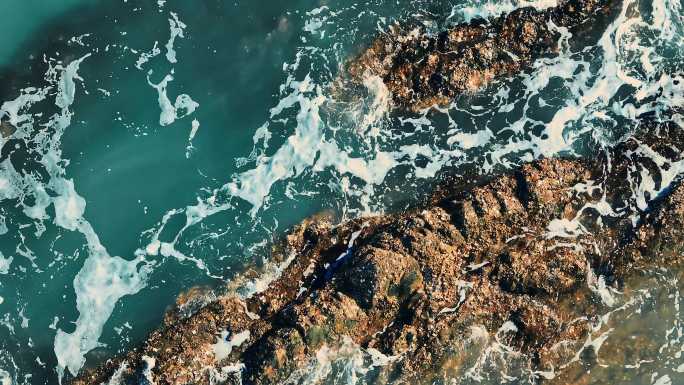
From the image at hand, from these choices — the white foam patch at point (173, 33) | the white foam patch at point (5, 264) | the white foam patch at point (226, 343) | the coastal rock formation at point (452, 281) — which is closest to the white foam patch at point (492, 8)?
the coastal rock formation at point (452, 281)

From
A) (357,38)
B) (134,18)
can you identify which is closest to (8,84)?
(134,18)

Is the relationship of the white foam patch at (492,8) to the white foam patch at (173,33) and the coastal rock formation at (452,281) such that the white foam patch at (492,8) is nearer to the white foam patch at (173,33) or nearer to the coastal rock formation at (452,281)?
the coastal rock formation at (452,281)

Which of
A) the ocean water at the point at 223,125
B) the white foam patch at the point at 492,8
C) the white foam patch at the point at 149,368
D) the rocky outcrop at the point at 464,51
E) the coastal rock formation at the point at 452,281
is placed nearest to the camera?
the coastal rock formation at the point at 452,281

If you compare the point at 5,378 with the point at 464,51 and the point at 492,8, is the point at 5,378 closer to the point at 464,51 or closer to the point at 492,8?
the point at 464,51

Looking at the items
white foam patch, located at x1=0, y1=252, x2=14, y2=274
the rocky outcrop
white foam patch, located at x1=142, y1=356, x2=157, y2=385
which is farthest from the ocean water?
white foam patch, located at x1=142, y1=356, x2=157, y2=385

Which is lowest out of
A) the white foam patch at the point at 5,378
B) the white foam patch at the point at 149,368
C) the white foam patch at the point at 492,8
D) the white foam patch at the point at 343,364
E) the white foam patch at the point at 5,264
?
the white foam patch at the point at 5,378

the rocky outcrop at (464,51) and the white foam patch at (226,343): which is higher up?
the rocky outcrop at (464,51)

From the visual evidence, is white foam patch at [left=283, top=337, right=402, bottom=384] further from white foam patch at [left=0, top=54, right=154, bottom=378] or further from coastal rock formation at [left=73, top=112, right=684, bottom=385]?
white foam patch at [left=0, top=54, right=154, bottom=378]

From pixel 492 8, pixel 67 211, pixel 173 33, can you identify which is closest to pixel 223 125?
pixel 173 33
